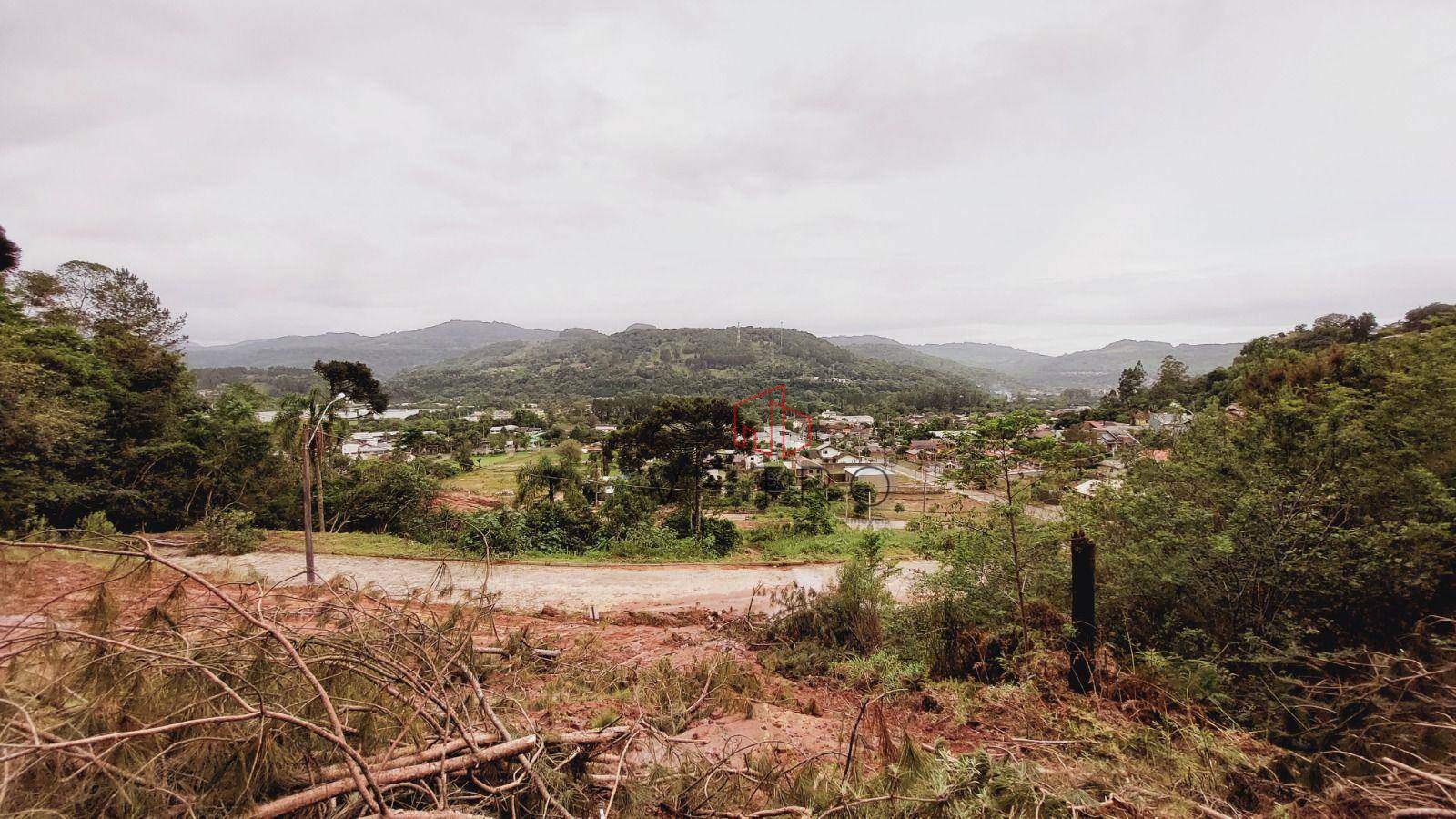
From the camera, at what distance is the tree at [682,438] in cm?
1806

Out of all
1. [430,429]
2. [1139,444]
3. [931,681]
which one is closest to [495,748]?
[931,681]

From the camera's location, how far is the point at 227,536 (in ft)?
39.5

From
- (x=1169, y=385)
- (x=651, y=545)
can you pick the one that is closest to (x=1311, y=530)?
(x=651, y=545)

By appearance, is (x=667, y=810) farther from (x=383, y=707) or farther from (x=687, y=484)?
(x=687, y=484)

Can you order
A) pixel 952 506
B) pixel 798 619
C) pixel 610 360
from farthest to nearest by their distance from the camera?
pixel 610 360, pixel 798 619, pixel 952 506

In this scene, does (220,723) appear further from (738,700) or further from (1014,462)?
(1014,462)

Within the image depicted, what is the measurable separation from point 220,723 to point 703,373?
111258 mm

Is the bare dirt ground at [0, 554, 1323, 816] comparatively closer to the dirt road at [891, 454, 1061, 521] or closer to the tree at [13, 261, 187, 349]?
the dirt road at [891, 454, 1061, 521]

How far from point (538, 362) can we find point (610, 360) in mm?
29410

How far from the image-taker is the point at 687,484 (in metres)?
18.5

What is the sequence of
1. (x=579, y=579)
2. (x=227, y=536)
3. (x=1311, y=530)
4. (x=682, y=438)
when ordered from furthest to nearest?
(x=682, y=438)
(x=227, y=536)
(x=579, y=579)
(x=1311, y=530)

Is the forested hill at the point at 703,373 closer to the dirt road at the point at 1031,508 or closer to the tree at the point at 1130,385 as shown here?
the tree at the point at 1130,385

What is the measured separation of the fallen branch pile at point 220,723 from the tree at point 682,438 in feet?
49.5

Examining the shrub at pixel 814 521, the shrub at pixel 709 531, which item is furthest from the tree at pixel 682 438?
the shrub at pixel 814 521
